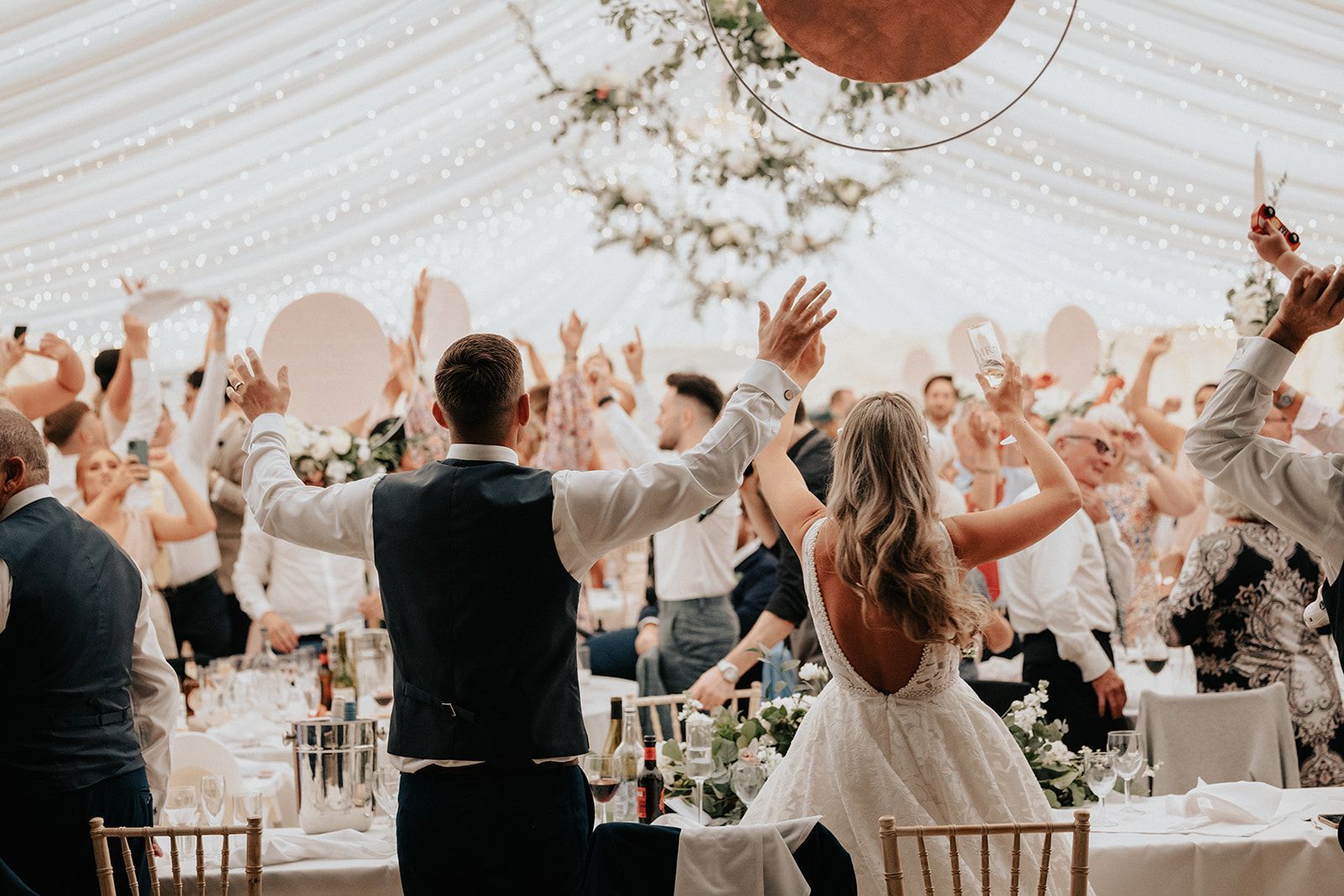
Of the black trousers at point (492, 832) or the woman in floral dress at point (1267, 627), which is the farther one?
the woman in floral dress at point (1267, 627)

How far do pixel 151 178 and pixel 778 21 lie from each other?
2727 mm

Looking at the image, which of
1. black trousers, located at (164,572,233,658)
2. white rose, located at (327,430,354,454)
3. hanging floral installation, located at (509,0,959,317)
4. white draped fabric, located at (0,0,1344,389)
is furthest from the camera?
black trousers, located at (164,572,233,658)

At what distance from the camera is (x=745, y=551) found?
19.8ft

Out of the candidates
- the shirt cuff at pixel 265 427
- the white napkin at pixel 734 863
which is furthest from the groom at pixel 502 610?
the shirt cuff at pixel 265 427

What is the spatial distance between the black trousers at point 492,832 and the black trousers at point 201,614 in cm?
Answer: 389

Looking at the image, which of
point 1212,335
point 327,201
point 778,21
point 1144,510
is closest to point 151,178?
point 327,201

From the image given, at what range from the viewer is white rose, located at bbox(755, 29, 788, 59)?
114 inches

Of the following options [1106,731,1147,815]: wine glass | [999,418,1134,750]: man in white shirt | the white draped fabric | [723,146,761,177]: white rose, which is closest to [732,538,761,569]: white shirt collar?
[999,418,1134,750]: man in white shirt

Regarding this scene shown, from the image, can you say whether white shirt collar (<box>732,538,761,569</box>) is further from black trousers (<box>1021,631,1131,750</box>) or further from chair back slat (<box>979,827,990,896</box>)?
chair back slat (<box>979,827,990,896</box>)

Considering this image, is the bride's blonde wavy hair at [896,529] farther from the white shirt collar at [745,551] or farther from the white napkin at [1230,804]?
the white shirt collar at [745,551]

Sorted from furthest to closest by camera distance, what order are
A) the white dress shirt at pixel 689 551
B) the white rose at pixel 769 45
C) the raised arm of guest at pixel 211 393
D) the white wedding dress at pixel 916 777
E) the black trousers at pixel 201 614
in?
the black trousers at pixel 201 614, the white dress shirt at pixel 689 551, the raised arm of guest at pixel 211 393, the white rose at pixel 769 45, the white wedding dress at pixel 916 777

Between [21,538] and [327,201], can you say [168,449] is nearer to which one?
[327,201]

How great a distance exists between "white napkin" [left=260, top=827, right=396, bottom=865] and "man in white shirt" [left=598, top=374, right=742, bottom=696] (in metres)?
2.35

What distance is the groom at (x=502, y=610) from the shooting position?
2195mm
